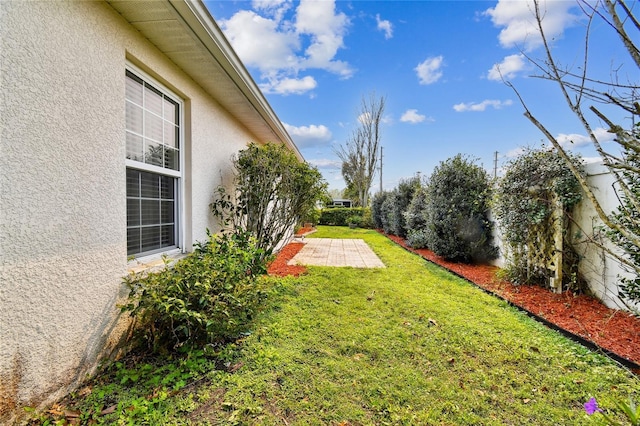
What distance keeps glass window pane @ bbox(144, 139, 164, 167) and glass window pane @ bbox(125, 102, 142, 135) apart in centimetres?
21

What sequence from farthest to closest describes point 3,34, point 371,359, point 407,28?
point 407,28, point 371,359, point 3,34

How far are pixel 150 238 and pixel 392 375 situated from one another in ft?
11.2

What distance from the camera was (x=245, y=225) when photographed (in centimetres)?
603

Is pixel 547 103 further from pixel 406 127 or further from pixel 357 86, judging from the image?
pixel 357 86

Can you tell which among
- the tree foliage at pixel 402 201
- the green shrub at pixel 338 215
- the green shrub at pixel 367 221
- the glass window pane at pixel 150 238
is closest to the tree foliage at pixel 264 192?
the glass window pane at pixel 150 238

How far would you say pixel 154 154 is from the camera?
3.67m

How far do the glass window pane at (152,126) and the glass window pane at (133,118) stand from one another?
11 cm

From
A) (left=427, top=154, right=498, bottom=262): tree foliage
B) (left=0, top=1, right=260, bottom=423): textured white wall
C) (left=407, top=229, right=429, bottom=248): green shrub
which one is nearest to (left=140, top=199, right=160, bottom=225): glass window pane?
(left=0, top=1, right=260, bottom=423): textured white wall

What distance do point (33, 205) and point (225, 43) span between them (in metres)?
2.82

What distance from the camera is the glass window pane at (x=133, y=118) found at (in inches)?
125

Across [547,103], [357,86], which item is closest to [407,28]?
[547,103]

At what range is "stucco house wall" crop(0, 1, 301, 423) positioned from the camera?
186 centimetres

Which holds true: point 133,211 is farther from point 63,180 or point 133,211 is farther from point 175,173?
point 63,180

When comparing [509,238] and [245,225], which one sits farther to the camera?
[245,225]
